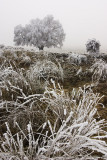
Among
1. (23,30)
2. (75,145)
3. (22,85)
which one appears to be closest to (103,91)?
(22,85)

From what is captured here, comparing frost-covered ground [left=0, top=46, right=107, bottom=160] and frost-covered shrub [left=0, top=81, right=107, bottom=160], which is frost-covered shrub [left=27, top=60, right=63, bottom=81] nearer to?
frost-covered ground [left=0, top=46, right=107, bottom=160]

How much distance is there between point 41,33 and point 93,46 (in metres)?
17.6

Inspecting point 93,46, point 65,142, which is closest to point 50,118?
point 65,142

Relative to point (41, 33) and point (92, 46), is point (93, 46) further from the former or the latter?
point (41, 33)

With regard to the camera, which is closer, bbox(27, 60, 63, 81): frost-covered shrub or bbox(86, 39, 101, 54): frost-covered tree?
bbox(27, 60, 63, 81): frost-covered shrub

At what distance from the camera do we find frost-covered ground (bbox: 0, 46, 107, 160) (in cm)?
91

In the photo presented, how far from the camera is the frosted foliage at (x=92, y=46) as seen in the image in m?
9.95

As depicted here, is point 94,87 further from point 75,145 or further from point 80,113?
point 75,145

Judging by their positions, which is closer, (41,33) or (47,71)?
(47,71)

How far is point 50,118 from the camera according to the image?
159 centimetres

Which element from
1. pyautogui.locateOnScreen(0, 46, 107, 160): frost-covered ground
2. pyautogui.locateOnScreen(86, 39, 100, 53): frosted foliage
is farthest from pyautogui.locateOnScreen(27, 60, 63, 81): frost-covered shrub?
pyautogui.locateOnScreen(86, 39, 100, 53): frosted foliage

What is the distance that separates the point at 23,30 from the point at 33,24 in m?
1.74

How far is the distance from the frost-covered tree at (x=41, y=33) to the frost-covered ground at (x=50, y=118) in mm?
23152

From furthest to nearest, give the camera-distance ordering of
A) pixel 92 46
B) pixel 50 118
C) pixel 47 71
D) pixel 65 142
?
pixel 92 46 < pixel 47 71 < pixel 50 118 < pixel 65 142
